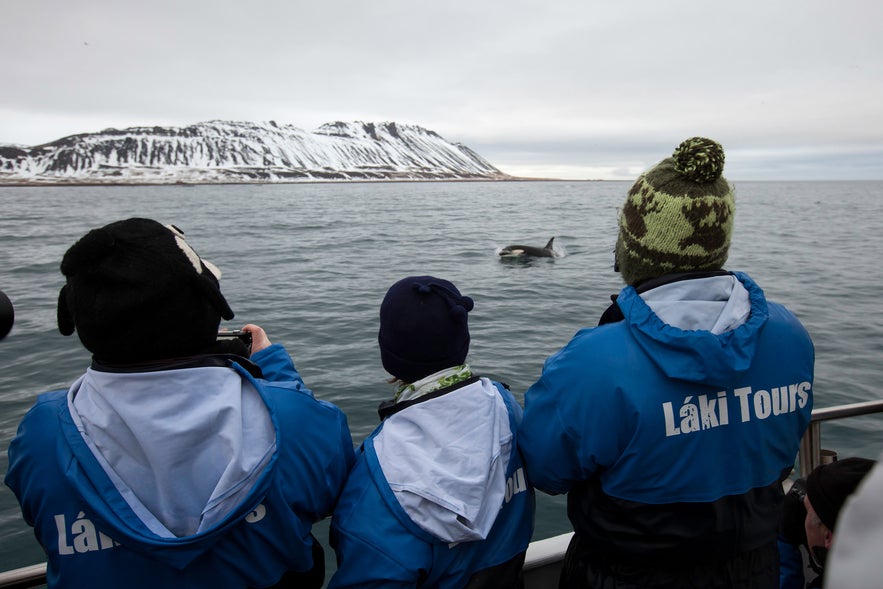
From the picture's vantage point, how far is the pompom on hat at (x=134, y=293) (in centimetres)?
169

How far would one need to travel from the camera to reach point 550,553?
280cm

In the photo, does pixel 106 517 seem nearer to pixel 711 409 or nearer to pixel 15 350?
pixel 711 409

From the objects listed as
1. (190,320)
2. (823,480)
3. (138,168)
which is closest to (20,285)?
(190,320)

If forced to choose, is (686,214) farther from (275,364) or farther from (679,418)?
(275,364)

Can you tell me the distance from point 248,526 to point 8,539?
14.6ft

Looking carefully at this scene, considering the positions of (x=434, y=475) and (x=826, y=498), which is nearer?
(x=434, y=475)

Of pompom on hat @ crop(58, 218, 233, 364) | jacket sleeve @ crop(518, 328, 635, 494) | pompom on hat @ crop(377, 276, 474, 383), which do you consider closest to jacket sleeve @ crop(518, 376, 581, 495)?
jacket sleeve @ crop(518, 328, 635, 494)

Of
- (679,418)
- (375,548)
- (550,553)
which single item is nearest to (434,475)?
(375,548)

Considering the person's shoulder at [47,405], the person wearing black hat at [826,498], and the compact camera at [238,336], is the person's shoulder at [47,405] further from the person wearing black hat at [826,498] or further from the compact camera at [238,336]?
the person wearing black hat at [826,498]

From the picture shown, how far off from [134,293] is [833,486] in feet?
7.63

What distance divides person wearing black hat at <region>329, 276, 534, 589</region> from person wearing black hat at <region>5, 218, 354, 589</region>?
0.29m

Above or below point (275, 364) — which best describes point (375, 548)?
below

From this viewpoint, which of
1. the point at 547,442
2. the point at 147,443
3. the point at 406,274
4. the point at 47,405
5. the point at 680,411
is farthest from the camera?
the point at 406,274

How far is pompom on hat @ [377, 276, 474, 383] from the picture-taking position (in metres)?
2.12
